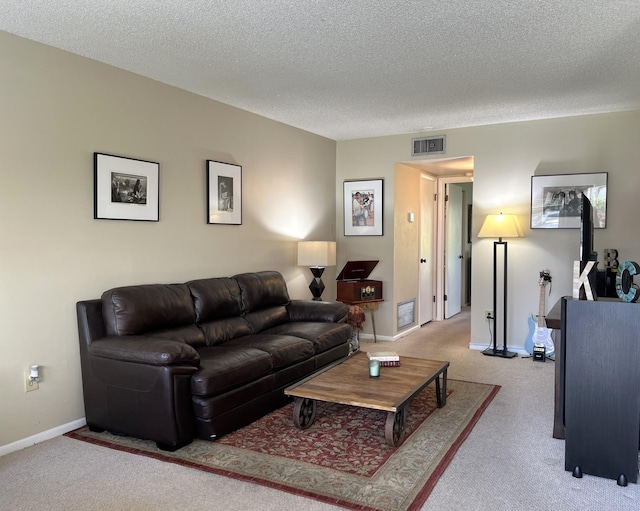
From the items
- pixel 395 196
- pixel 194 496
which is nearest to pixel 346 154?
pixel 395 196

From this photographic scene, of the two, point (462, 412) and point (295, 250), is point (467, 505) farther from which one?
point (295, 250)

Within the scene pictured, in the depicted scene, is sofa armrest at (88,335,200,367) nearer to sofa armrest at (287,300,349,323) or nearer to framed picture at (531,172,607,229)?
sofa armrest at (287,300,349,323)

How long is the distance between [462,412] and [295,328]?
4.96 feet

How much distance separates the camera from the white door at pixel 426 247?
7.13m

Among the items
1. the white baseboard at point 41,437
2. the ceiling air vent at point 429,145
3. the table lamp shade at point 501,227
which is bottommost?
the white baseboard at point 41,437

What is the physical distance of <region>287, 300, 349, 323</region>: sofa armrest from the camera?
4746mm

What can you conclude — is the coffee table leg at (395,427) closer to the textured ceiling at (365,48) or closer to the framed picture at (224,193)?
the textured ceiling at (365,48)

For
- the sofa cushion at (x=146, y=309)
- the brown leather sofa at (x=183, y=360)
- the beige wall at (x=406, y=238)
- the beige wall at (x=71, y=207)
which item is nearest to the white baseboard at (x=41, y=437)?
the beige wall at (x=71, y=207)

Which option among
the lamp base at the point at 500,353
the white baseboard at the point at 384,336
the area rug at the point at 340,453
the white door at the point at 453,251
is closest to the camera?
the area rug at the point at 340,453

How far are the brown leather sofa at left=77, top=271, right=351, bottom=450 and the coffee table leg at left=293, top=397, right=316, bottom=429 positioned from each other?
1.04ft

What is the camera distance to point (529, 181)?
213 inches

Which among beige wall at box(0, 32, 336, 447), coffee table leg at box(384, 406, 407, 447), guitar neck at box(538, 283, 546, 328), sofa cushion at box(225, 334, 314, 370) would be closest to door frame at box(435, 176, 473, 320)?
guitar neck at box(538, 283, 546, 328)

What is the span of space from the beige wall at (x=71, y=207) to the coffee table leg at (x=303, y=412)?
147 cm

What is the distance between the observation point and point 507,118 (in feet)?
17.5
